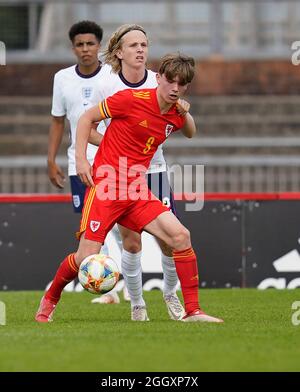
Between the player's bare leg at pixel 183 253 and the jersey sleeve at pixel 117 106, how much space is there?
0.75 metres

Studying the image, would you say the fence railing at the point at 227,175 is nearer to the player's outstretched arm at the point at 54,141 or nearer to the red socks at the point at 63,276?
the player's outstretched arm at the point at 54,141

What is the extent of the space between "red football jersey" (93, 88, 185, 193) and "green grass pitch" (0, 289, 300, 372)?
1.10 m

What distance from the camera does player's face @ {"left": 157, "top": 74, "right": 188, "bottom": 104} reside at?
8008 mm

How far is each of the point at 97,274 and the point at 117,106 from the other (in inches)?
45.2

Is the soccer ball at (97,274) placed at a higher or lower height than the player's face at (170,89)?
lower

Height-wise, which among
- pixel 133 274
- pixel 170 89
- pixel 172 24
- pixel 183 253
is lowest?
pixel 133 274

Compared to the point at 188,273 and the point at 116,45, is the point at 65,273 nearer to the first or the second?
the point at 188,273

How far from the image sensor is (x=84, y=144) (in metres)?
8.13

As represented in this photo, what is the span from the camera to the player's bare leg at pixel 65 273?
26.8 ft

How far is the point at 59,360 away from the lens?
6227 mm

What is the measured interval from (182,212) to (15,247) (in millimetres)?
1713

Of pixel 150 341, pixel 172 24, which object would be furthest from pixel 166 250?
pixel 172 24

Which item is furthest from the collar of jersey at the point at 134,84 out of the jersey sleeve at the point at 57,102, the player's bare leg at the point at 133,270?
the jersey sleeve at the point at 57,102
